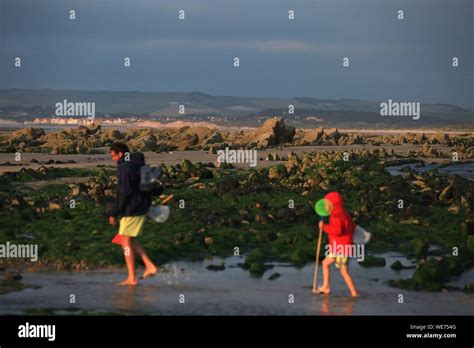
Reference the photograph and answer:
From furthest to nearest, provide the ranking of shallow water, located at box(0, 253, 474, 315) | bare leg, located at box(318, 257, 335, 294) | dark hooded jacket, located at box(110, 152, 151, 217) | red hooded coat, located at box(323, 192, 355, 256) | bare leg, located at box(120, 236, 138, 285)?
bare leg, located at box(120, 236, 138, 285) < dark hooded jacket, located at box(110, 152, 151, 217) < bare leg, located at box(318, 257, 335, 294) < red hooded coat, located at box(323, 192, 355, 256) < shallow water, located at box(0, 253, 474, 315)

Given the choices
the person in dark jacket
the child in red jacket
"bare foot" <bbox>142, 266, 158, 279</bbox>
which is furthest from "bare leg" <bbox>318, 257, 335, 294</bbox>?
the person in dark jacket

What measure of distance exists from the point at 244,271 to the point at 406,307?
3.09 meters

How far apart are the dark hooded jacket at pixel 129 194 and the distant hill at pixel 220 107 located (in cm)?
11189

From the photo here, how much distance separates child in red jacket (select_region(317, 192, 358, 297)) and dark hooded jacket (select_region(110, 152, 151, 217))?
247 centimetres

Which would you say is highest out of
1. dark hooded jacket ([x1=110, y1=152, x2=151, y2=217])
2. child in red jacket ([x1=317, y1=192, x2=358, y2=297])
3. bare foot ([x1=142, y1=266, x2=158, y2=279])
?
dark hooded jacket ([x1=110, y1=152, x2=151, y2=217])

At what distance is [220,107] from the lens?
170 metres

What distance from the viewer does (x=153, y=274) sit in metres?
14.1

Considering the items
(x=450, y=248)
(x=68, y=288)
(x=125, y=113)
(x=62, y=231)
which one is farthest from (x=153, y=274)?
(x=125, y=113)

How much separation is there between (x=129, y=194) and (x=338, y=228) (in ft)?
9.37

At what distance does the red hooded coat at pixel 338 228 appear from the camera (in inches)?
510

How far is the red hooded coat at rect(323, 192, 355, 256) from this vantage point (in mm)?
12962

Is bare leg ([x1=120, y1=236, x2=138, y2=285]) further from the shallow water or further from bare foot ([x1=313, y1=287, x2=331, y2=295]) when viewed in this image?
bare foot ([x1=313, y1=287, x2=331, y2=295])
